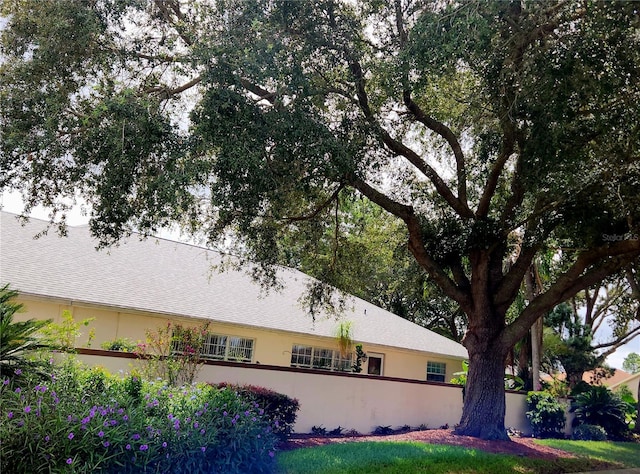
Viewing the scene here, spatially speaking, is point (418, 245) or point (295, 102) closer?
point (295, 102)

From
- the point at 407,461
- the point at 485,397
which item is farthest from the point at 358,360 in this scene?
the point at 407,461

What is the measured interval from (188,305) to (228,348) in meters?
2.36

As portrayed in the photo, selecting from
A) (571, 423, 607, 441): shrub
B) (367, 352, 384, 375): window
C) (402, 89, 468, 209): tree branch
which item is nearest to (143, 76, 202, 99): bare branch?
(402, 89, 468, 209): tree branch

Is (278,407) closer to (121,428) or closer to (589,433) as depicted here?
(121,428)

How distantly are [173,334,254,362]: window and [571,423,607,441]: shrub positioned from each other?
38.2ft

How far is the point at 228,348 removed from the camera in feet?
63.1

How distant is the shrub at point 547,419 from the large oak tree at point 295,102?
23.8 ft

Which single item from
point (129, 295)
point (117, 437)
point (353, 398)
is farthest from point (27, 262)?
point (117, 437)

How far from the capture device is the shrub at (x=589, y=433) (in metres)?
20.0

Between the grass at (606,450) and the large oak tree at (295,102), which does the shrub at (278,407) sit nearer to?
the large oak tree at (295,102)

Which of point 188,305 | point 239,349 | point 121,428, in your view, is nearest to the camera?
point 121,428

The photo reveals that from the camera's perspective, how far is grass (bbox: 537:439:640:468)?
591 inches

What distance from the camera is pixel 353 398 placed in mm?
16359

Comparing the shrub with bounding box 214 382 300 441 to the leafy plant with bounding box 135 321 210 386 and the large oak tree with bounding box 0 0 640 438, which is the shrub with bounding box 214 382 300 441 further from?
the large oak tree with bounding box 0 0 640 438
